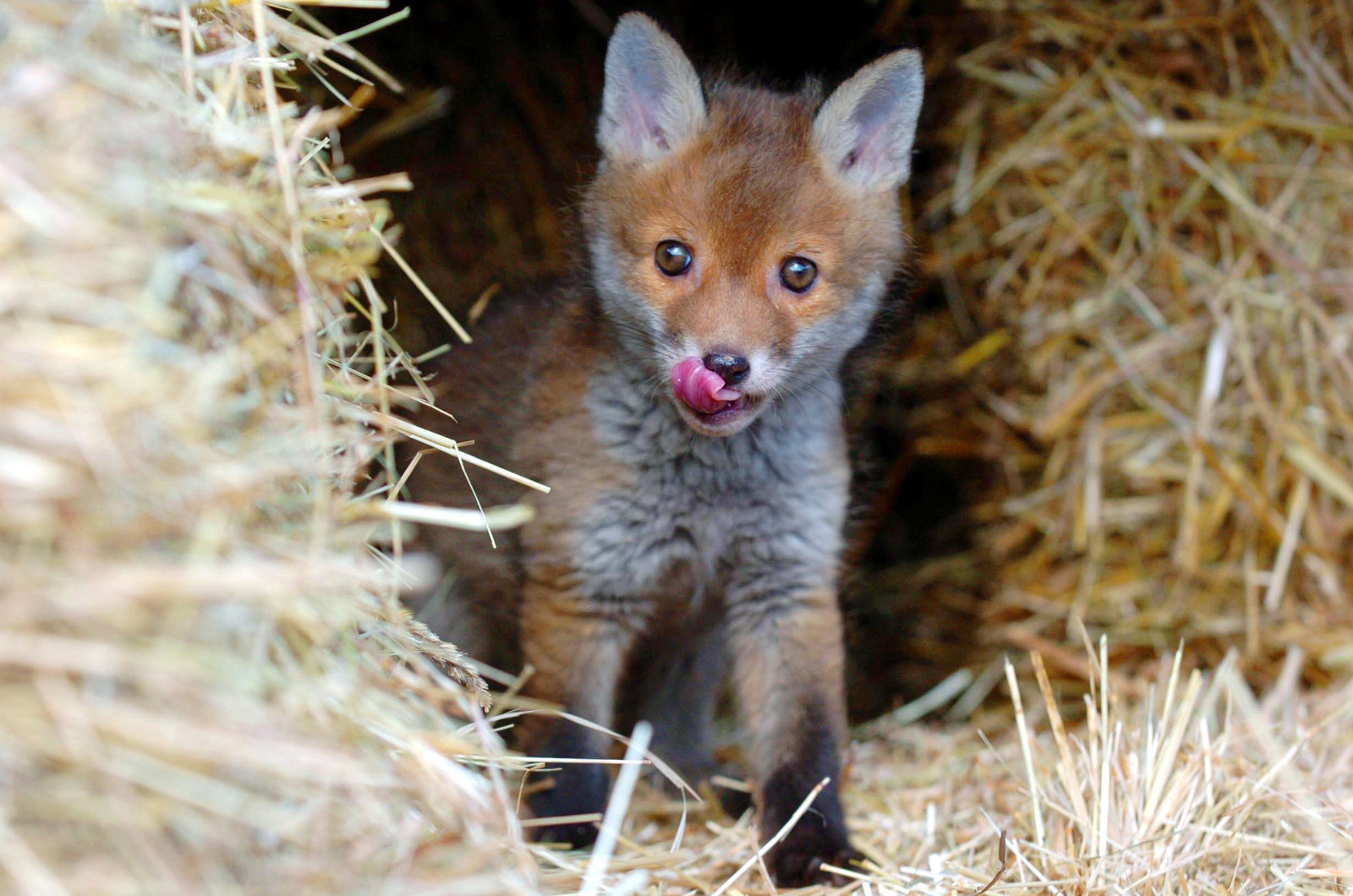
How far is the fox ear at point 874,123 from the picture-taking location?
283 cm

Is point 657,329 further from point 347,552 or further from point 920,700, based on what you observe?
point 920,700

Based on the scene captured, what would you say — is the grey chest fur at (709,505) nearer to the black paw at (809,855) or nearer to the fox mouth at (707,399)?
the fox mouth at (707,399)

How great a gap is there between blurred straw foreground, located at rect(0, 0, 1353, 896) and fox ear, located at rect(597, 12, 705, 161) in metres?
0.70

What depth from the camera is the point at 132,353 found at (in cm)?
146

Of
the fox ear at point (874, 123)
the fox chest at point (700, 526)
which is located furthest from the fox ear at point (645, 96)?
the fox chest at point (700, 526)

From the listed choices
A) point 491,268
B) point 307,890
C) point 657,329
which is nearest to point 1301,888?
point 657,329

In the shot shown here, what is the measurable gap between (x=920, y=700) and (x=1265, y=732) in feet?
4.34

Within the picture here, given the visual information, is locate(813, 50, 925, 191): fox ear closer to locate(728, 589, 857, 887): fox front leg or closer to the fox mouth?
the fox mouth

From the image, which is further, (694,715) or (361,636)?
(694,715)

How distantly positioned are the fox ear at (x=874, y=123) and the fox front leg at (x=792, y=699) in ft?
3.52

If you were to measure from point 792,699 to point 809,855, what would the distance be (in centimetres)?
44

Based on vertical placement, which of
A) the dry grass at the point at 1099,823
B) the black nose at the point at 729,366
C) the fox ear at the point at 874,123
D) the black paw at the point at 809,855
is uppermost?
the fox ear at the point at 874,123

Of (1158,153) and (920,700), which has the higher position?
(1158,153)

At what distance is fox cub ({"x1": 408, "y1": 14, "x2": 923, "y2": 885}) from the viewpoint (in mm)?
2701
